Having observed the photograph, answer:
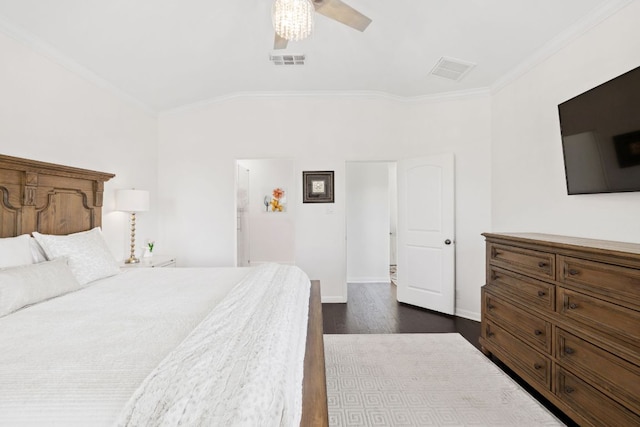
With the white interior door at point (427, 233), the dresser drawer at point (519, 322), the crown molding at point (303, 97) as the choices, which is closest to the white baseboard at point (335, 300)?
the white interior door at point (427, 233)

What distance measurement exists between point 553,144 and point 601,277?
1520 mm

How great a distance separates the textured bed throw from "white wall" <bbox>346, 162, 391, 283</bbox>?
13.6ft

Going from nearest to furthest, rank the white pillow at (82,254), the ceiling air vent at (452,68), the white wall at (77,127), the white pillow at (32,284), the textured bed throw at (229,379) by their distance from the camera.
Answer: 1. the textured bed throw at (229,379)
2. the white pillow at (32,284)
3. the white pillow at (82,254)
4. the white wall at (77,127)
5. the ceiling air vent at (452,68)

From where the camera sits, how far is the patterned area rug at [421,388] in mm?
1872

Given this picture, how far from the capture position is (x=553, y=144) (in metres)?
2.66

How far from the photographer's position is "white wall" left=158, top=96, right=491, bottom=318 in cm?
418

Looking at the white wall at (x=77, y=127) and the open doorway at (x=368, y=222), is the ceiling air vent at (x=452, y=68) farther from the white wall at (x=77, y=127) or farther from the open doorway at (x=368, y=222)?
the white wall at (x=77, y=127)

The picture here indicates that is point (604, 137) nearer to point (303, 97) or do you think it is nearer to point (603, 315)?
point (603, 315)

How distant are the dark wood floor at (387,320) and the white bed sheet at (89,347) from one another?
5.96 ft

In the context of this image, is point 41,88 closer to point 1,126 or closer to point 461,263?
point 1,126

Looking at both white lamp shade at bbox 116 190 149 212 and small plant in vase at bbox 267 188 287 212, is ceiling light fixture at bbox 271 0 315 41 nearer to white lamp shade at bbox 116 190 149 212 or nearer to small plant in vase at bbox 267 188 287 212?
white lamp shade at bbox 116 190 149 212

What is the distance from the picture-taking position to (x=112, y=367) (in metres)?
1.01

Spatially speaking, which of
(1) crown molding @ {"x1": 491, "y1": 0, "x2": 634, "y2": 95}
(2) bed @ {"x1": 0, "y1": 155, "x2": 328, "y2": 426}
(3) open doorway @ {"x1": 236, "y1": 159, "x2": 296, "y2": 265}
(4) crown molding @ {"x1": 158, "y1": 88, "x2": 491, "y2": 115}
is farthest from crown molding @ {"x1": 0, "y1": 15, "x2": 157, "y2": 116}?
(1) crown molding @ {"x1": 491, "y1": 0, "x2": 634, "y2": 95}

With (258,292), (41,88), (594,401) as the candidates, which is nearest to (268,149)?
(41,88)
